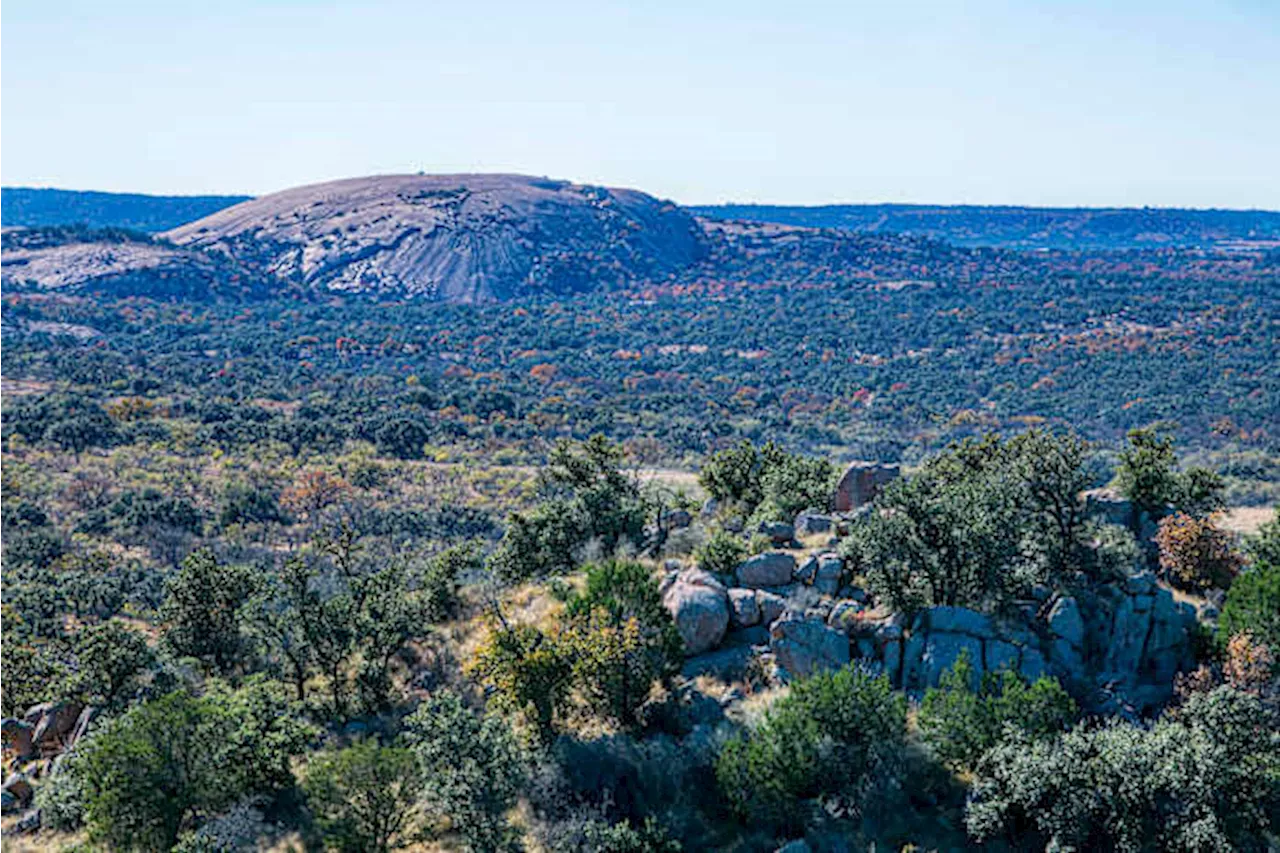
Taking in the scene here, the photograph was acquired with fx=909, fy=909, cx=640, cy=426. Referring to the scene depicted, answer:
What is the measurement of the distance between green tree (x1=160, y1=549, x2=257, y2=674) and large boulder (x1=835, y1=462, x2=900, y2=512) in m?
20.7

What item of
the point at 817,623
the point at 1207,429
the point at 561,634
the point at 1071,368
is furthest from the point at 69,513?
the point at 1071,368

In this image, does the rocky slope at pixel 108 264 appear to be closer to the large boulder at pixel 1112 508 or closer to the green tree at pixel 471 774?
the green tree at pixel 471 774

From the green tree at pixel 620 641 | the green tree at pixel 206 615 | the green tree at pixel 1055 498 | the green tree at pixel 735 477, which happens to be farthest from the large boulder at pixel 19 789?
the green tree at pixel 1055 498

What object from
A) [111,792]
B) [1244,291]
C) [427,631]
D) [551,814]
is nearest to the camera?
[111,792]

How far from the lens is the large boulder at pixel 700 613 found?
2514 centimetres

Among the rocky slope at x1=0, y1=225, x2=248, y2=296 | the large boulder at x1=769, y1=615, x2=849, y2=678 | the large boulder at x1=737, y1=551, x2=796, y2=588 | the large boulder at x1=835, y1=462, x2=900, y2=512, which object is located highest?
the rocky slope at x1=0, y1=225, x2=248, y2=296

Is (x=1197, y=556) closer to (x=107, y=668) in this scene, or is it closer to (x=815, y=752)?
(x=815, y=752)

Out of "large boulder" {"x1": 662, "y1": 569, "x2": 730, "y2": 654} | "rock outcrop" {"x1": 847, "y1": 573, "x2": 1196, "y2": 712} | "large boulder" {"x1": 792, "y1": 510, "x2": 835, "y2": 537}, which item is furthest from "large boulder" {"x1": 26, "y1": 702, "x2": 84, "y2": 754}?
"rock outcrop" {"x1": 847, "y1": 573, "x2": 1196, "y2": 712}

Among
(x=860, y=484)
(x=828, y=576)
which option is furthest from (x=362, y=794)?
(x=860, y=484)

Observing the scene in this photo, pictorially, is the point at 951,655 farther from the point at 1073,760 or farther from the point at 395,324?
the point at 395,324

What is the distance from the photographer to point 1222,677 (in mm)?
25172

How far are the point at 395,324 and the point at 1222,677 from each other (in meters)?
149

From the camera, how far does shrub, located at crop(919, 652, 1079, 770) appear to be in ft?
70.6

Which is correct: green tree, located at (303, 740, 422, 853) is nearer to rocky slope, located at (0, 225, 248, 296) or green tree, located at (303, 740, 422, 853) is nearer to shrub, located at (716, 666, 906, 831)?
shrub, located at (716, 666, 906, 831)
